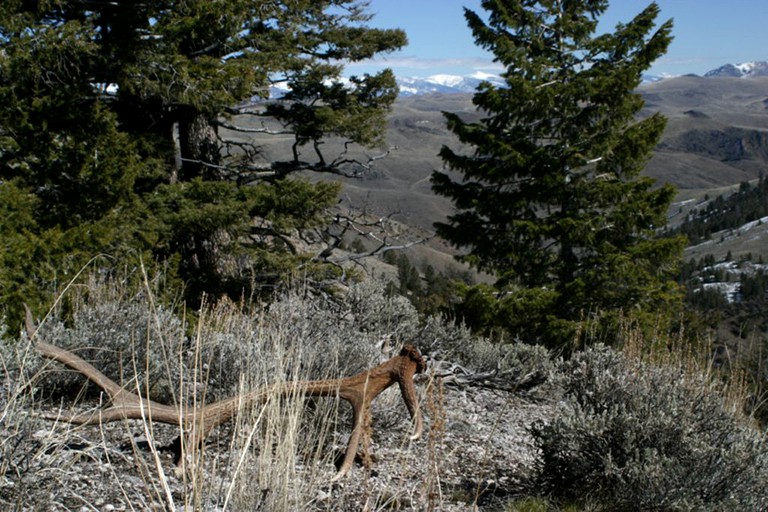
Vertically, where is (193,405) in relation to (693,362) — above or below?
above

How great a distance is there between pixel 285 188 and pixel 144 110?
3.03 meters

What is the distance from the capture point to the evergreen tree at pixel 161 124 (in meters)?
8.69

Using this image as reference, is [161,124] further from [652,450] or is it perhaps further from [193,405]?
[652,450]

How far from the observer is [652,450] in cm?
340

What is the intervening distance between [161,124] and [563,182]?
31.5 feet

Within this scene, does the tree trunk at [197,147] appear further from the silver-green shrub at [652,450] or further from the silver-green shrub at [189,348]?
the silver-green shrub at [652,450]

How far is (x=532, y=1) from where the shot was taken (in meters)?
17.5

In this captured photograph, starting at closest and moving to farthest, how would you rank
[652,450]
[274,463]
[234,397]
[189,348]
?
[274,463], [234,397], [652,450], [189,348]

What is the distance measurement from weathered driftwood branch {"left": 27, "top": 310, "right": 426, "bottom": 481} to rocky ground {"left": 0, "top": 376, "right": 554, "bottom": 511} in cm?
12

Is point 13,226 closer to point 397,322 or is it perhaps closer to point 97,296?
point 97,296

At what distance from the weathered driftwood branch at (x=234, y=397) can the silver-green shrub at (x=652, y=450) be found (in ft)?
3.21

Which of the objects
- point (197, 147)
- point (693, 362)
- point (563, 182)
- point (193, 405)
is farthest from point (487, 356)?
point (563, 182)

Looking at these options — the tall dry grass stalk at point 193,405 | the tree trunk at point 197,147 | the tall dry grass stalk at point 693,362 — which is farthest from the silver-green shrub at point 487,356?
the tree trunk at point 197,147

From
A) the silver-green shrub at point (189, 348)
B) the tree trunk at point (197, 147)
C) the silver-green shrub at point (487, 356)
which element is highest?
the tree trunk at point (197, 147)
